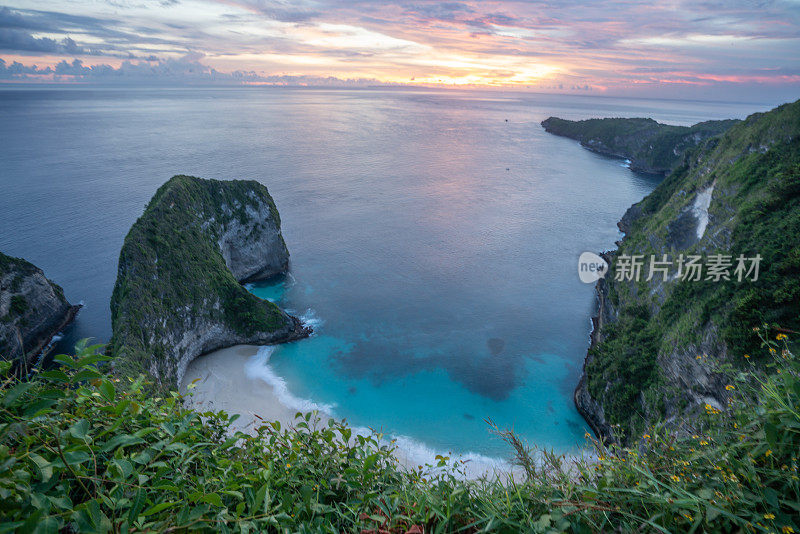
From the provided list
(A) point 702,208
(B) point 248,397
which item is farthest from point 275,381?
(A) point 702,208

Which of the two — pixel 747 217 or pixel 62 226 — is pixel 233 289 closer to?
pixel 747 217

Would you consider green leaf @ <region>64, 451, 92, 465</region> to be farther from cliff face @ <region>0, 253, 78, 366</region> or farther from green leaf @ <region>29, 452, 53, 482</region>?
cliff face @ <region>0, 253, 78, 366</region>

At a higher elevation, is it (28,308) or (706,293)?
(706,293)

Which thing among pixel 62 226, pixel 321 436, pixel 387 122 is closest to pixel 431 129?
pixel 387 122

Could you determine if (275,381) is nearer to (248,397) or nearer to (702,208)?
(248,397)

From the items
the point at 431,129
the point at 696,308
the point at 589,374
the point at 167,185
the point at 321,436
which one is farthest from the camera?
the point at 431,129

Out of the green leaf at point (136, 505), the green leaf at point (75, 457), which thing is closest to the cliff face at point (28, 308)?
the green leaf at point (75, 457)
